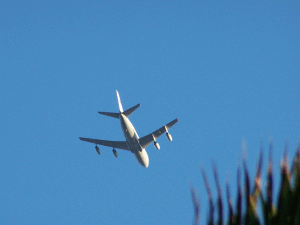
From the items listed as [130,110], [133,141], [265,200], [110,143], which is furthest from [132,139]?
[265,200]

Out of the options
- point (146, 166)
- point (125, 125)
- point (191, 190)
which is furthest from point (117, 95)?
point (191, 190)

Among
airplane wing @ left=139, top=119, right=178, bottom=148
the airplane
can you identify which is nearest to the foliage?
the airplane

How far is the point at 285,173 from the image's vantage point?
13.0 ft

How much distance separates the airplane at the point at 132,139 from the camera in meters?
43.9

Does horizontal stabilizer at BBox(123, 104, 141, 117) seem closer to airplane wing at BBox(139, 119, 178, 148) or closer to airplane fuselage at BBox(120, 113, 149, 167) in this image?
airplane fuselage at BBox(120, 113, 149, 167)

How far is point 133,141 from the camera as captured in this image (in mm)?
45719

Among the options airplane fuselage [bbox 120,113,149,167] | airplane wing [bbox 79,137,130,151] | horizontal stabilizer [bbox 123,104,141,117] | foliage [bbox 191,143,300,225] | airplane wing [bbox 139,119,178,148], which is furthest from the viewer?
airplane wing [bbox 79,137,130,151]

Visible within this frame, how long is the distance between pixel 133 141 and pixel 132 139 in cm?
44

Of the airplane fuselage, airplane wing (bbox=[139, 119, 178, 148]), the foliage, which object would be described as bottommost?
the foliage

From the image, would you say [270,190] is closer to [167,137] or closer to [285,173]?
[285,173]

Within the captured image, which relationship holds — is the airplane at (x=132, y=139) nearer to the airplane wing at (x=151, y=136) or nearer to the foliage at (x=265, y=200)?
the airplane wing at (x=151, y=136)

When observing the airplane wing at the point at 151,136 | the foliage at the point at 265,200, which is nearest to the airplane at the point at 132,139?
the airplane wing at the point at 151,136

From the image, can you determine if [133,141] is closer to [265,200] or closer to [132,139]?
[132,139]

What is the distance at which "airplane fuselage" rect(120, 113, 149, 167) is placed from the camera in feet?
143
